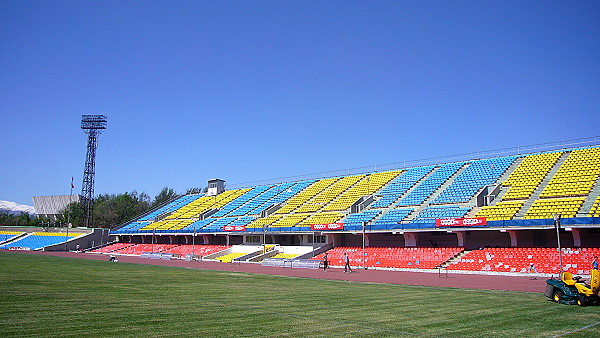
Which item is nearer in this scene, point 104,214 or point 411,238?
point 411,238

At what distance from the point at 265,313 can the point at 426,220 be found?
1286 inches

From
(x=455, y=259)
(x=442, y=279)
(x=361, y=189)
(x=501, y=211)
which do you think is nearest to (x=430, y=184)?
(x=361, y=189)

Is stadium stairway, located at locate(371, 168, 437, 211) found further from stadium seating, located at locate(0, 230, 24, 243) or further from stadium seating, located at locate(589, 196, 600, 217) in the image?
stadium seating, located at locate(0, 230, 24, 243)

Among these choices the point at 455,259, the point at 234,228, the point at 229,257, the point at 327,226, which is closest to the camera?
the point at 455,259

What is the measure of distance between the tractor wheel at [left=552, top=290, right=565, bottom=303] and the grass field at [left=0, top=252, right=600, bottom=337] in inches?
15.9

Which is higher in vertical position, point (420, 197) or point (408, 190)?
point (408, 190)

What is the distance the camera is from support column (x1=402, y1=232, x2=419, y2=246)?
147 ft

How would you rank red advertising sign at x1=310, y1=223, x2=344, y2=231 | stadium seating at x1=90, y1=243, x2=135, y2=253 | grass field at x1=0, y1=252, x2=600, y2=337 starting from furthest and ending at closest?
stadium seating at x1=90, y1=243, x2=135, y2=253
red advertising sign at x1=310, y1=223, x2=344, y2=231
grass field at x1=0, y1=252, x2=600, y2=337

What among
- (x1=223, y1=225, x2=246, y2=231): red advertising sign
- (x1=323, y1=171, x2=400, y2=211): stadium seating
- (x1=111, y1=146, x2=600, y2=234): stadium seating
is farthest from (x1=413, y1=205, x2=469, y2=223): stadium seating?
(x1=223, y1=225, x2=246, y2=231): red advertising sign

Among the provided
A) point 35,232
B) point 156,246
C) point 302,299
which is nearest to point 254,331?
point 302,299

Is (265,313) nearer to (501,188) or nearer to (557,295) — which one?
(557,295)

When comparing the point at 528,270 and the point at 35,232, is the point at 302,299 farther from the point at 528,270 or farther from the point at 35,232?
the point at 35,232

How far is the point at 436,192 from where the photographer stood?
51.7 m

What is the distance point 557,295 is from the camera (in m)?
17.0
